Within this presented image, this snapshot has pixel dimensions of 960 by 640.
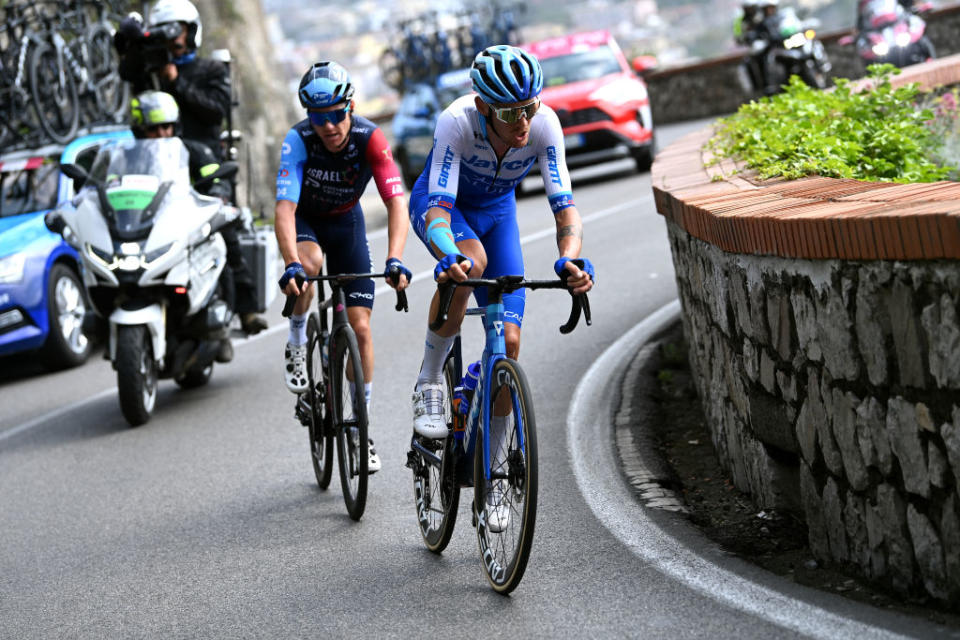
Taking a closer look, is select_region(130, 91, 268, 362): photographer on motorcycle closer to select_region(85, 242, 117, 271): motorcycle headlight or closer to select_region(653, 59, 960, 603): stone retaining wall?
select_region(85, 242, 117, 271): motorcycle headlight

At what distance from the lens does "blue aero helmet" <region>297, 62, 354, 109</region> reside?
683 centimetres

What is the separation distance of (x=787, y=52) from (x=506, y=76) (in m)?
18.5

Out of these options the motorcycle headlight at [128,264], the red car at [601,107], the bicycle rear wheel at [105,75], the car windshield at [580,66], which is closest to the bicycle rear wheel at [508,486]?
the motorcycle headlight at [128,264]

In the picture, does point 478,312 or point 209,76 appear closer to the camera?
point 478,312

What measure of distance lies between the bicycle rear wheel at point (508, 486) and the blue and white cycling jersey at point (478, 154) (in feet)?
3.02

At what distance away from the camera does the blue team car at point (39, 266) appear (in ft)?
38.5

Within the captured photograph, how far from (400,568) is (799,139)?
11.1 feet

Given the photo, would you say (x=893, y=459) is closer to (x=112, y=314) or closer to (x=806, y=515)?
(x=806, y=515)

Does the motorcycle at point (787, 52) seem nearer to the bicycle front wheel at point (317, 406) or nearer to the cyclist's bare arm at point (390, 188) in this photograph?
the cyclist's bare arm at point (390, 188)

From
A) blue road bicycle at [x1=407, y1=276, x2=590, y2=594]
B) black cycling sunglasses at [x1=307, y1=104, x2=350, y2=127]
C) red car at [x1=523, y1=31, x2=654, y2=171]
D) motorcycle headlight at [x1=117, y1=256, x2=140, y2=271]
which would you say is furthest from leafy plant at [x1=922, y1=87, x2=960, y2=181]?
red car at [x1=523, y1=31, x2=654, y2=171]

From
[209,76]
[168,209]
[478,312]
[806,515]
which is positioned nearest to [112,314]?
[168,209]

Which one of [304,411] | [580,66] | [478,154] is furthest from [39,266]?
[580,66]

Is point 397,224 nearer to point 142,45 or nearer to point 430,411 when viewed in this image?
point 430,411

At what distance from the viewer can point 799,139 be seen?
7.77 meters
